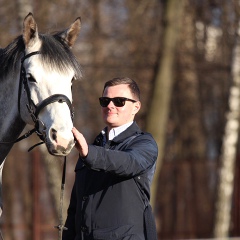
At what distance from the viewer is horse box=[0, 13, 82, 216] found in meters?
4.68

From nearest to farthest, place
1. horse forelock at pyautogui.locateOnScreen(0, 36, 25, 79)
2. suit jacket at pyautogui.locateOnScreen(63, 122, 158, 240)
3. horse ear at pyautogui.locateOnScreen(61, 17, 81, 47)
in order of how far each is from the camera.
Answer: suit jacket at pyautogui.locateOnScreen(63, 122, 158, 240) < horse forelock at pyautogui.locateOnScreen(0, 36, 25, 79) < horse ear at pyautogui.locateOnScreen(61, 17, 81, 47)

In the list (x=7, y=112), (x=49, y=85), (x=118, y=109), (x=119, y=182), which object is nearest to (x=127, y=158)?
(x=119, y=182)

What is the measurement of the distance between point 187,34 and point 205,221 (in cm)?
368

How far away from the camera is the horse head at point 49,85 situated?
4.64 meters

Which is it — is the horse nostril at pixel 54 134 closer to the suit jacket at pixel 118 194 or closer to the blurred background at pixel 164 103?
the suit jacket at pixel 118 194

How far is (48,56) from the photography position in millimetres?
4949

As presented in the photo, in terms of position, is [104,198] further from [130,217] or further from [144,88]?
[144,88]

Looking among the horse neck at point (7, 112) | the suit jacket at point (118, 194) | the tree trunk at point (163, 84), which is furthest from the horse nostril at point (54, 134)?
the tree trunk at point (163, 84)

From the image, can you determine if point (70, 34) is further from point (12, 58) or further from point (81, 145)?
point (81, 145)

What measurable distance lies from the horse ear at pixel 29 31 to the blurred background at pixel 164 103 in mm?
7471

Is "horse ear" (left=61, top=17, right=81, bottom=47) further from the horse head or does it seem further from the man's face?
the man's face

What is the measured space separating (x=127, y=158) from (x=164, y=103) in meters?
8.06

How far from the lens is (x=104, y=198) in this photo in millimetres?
4906

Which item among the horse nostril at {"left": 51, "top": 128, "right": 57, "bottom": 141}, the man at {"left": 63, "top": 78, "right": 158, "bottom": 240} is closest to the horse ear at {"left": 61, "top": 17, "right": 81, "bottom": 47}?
the man at {"left": 63, "top": 78, "right": 158, "bottom": 240}
